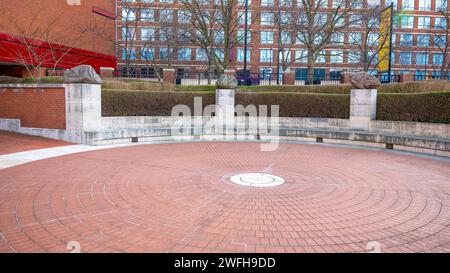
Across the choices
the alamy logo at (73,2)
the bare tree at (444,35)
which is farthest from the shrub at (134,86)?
the bare tree at (444,35)

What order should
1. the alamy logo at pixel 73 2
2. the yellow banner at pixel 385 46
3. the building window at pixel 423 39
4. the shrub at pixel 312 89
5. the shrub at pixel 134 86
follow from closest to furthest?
the shrub at pixel 134 86 < the shrub at pixel 312 89 < the yellow banner at pixel 385 46 < the alamy logo at pixel 73 2 < the building window at pixel 423 39

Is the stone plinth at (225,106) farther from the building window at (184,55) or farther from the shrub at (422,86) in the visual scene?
the building window at (184,55)

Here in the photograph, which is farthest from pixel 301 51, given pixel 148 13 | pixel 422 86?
pixel 422 86

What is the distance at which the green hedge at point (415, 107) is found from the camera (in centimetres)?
1150

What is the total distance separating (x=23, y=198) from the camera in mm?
→ 5578

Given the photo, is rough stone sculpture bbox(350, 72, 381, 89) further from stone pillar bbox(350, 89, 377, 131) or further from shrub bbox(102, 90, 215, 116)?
shrub bbox(102, 90, 215, 116)

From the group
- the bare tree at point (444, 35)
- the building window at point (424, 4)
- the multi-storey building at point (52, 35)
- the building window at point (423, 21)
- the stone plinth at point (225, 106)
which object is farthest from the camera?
the building window at point (424, 4)

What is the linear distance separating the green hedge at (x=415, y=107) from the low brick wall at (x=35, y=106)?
12.7 m

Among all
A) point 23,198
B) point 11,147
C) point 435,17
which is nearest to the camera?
point 23,198

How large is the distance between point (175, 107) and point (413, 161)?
34.3 feet

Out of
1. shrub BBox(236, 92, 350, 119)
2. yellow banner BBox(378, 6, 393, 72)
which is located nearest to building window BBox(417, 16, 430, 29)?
yellow banner BBox(378, 6, 393, 72)
